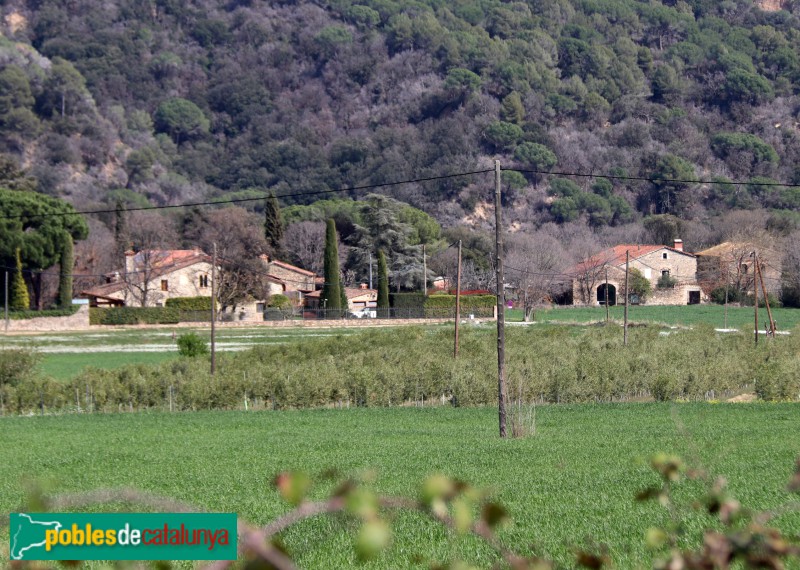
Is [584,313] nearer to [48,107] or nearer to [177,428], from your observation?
[177,428]

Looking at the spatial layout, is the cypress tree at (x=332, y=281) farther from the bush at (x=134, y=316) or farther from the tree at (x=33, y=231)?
the tree at (x=33, y=231)

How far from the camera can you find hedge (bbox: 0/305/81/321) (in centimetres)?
6725

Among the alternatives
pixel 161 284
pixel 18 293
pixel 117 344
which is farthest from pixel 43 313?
pixel 161 284

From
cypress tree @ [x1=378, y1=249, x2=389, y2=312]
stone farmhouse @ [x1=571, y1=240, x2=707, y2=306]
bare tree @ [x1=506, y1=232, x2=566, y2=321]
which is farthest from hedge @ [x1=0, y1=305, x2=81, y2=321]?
stone farmhouse @ [x1=571, y1=240, x2=707, y2=306]

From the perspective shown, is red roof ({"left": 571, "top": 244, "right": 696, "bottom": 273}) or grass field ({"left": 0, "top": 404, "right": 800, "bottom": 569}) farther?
red roof ({"left": 571, "top": 244, "right": 696, "bottom": 273})

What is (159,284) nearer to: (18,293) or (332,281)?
(18,293)

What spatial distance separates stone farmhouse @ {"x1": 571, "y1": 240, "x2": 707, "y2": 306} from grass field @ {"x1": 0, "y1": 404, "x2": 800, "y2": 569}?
69.6m

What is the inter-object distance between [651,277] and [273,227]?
118 ft

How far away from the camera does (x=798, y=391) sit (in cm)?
2792

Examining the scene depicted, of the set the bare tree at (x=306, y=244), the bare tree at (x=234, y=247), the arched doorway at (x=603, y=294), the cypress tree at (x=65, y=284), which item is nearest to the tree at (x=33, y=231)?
the cypress tree at (x=65, y=284)

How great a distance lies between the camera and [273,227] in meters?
102

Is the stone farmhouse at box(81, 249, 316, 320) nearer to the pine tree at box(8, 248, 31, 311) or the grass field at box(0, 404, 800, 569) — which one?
the pine tree at box(8, 248, 31, 311)

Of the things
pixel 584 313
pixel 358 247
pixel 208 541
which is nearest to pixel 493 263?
pixel 358 247

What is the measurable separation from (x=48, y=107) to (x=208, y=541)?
208 m
